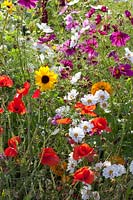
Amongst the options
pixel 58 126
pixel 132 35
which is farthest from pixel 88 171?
pixel 132 35

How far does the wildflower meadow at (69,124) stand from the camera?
2202 mm

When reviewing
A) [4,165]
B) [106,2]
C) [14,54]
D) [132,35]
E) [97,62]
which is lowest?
[4,165]

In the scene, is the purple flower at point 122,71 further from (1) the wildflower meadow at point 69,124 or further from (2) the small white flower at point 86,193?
(2) the small white flower at point 86,193

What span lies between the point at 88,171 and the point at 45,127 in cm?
70

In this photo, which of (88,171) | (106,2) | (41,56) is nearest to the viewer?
(88,171)

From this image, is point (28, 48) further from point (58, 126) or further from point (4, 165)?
point (4, 165)

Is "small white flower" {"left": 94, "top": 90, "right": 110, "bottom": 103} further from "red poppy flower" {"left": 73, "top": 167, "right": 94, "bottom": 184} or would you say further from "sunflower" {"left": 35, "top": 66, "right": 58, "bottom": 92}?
"red poppy flower" {"left": 73, "top": 167, "right": 94, "bottom": 184}

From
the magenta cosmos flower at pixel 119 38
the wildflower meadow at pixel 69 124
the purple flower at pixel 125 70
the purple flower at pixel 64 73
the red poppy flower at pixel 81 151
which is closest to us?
the red poppy flower at pixel 81 151

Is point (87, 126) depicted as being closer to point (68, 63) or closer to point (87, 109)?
point (87, 109)

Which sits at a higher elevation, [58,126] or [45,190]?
[58,126]

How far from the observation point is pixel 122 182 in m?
2.37

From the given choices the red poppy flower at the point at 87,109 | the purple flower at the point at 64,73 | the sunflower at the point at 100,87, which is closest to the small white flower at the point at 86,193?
the red poppy flower at the point at 87,109

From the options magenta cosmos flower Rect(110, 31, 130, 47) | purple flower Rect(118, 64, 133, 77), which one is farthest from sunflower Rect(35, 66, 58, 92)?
magenta cosmos flower Rect(110, 31, 130, 47)

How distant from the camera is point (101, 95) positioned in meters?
2.36
